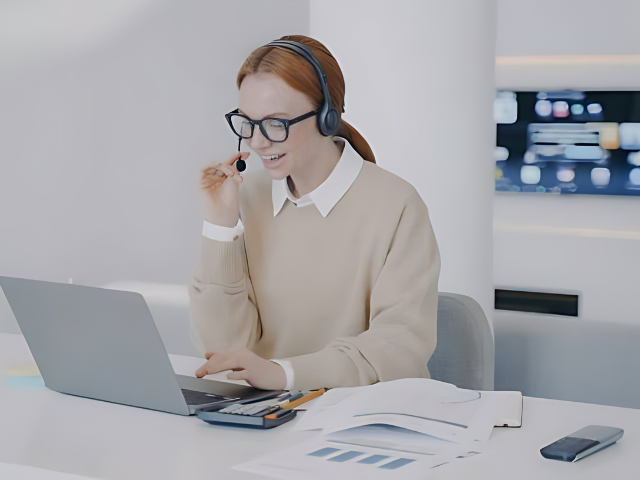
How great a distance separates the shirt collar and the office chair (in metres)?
0.35

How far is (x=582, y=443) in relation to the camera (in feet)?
3.11

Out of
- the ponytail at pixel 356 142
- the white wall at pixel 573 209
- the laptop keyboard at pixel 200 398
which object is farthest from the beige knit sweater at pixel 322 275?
the white wall at pixel 573 209

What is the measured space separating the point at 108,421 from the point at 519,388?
4.67ft

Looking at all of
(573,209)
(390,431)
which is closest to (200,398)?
(390,431)

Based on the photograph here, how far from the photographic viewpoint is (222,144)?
3557 mm

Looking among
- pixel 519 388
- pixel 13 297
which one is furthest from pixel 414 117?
pixel 13 297

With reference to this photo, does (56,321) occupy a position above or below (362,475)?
above

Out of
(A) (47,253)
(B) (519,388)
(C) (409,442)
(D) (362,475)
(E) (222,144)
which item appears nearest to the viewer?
(D) (362,475)

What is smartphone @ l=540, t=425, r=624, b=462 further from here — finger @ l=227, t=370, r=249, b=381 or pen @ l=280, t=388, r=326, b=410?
finger @ l=227, t=370, r=249, b=381

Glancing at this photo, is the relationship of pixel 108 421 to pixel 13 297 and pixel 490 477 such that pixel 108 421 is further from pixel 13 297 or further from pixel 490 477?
pixel 490 477

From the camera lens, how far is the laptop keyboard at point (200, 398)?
1.14m

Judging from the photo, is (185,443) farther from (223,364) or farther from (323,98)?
(323,98)

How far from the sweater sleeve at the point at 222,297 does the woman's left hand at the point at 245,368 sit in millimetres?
465

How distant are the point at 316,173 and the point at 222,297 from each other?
0.36 metres
